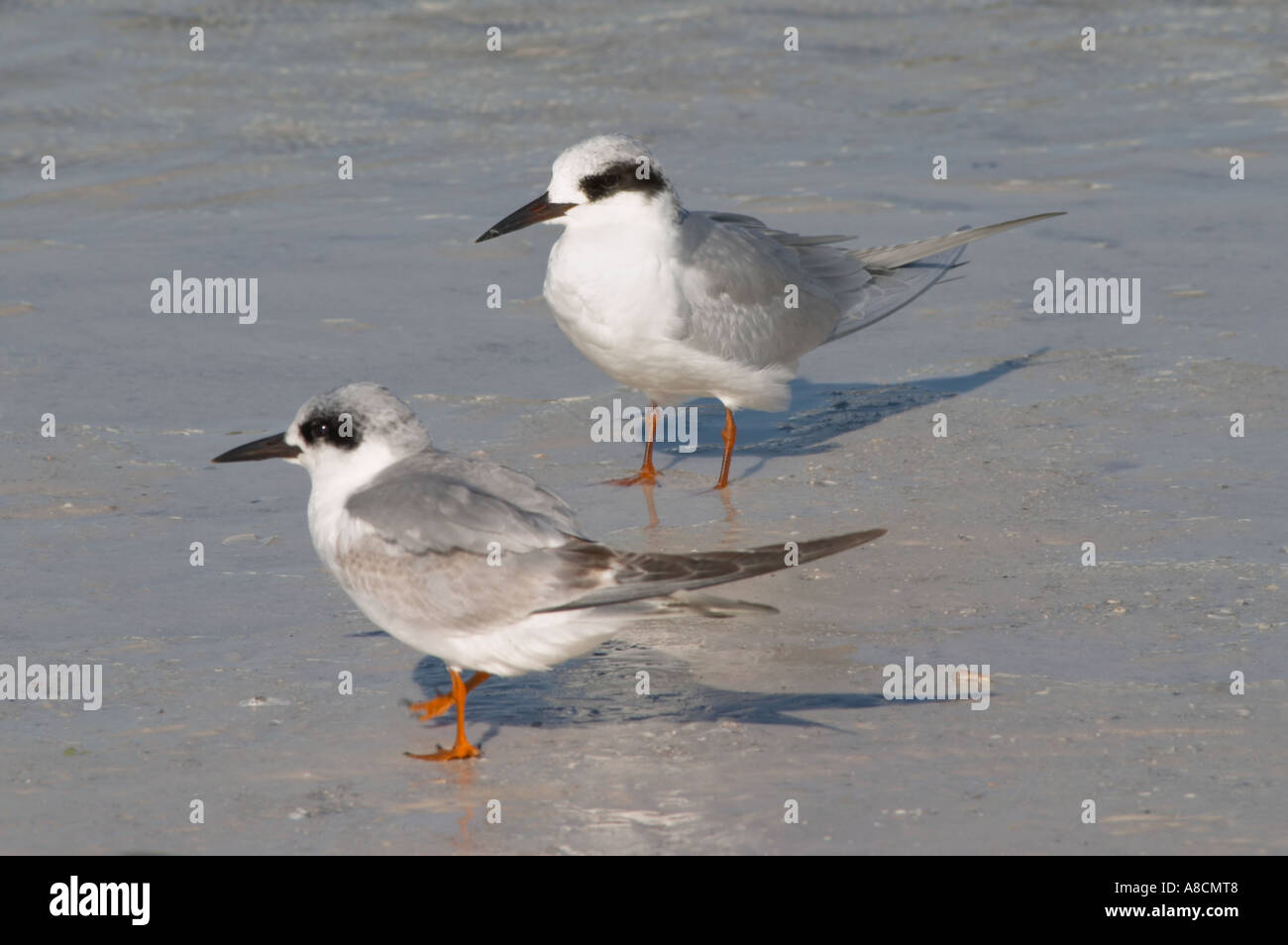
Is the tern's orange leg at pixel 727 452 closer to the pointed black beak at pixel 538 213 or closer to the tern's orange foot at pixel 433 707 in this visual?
the pointed black beak at pixel 538 213

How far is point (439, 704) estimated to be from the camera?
4609 mm

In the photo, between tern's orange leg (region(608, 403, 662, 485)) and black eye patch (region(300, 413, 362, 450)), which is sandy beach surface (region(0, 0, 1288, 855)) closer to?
tern's orange leg (region(608, 403, 662, 485))

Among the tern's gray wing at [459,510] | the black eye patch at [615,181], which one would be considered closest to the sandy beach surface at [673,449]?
the tern's gray wing at [459,510]

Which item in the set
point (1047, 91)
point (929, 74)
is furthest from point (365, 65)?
point (1047, 91)

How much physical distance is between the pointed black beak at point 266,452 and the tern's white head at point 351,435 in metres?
0.01

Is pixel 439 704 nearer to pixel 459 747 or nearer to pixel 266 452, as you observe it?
pixel 459 747

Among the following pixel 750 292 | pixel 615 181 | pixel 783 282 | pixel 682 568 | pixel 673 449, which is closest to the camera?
pixel 682 568

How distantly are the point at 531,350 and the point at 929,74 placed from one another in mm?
6022

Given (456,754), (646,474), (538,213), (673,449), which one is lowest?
(456,754)

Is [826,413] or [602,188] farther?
[826,413]

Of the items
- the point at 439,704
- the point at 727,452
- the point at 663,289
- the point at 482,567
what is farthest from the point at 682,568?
the point at 727,452

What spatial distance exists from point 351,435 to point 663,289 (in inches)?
85.7

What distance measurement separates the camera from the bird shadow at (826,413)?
726cm
